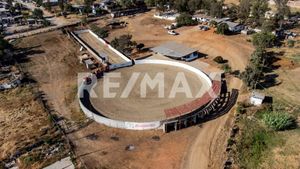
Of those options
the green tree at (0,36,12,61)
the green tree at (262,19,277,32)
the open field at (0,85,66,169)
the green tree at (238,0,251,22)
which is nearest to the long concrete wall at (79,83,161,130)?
the open field at (0,85,66,169)

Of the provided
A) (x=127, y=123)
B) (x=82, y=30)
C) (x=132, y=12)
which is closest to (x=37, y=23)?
(x=82, y=30)

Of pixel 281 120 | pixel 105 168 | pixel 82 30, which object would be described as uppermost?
pixel 82 30

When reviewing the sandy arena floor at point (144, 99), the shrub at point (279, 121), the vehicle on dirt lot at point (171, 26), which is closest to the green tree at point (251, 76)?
the sandy arena floor at point (144, 99)

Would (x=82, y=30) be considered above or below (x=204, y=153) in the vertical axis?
above

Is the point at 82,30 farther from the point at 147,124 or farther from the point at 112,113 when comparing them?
the point at 147,124

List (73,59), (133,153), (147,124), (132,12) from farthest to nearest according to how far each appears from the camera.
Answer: (132,12)
(73,59)
(147,124)
(133,153)

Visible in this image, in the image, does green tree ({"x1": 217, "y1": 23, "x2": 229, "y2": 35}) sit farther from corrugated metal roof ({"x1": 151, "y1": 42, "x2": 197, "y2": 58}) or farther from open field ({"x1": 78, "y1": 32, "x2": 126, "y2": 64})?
open field ({"x1": 78, "y1": 32, "x2": 126, "y2": 64})
